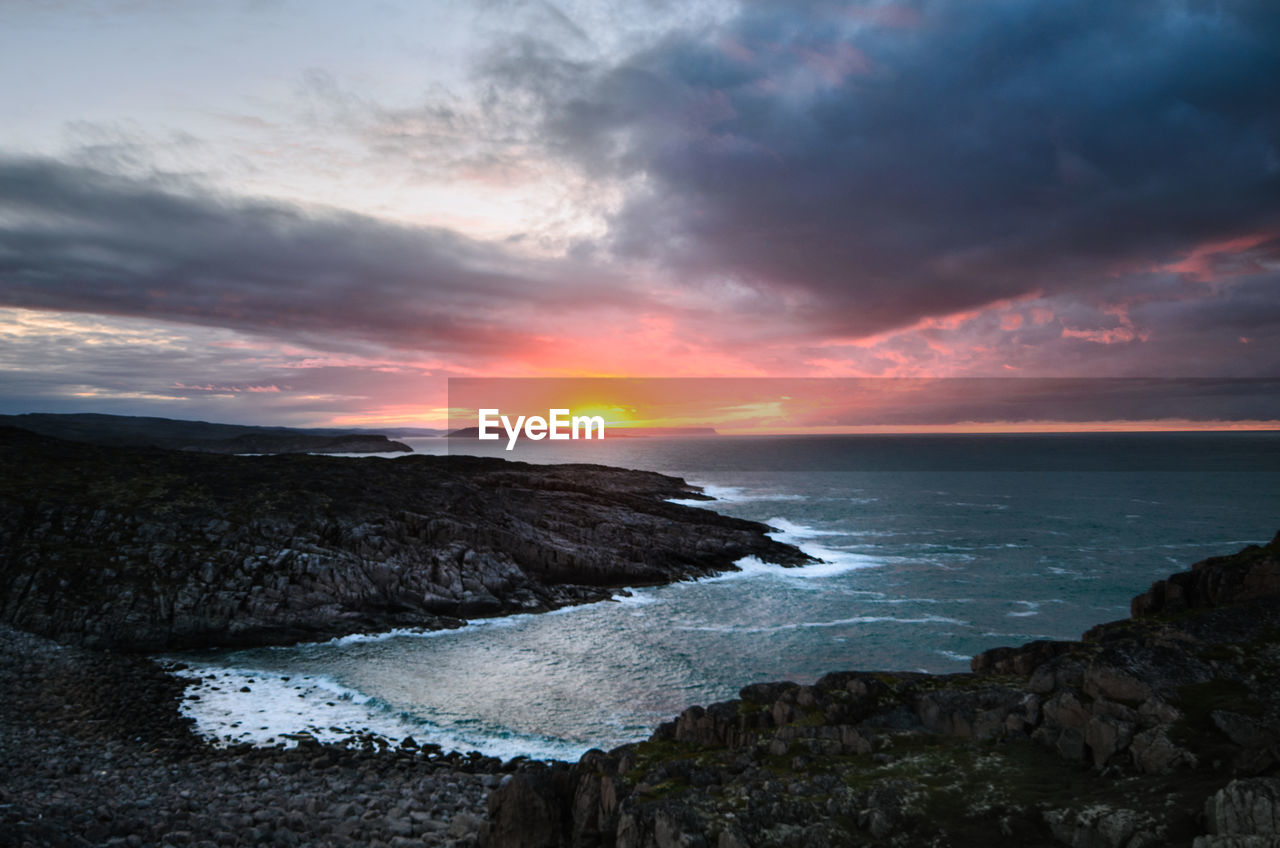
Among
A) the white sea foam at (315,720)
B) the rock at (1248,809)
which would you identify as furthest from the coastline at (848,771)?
the white sea foam at (315,720)

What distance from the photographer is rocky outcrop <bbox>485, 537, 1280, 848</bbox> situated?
44.0 ft

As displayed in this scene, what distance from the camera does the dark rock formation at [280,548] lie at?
1742 inches

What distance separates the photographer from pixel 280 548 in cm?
5188

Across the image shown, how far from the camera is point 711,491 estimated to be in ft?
456

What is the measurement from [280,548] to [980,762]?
168ft

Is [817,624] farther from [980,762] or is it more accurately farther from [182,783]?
[182,783]

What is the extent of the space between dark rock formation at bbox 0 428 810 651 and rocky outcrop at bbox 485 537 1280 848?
34.4 m

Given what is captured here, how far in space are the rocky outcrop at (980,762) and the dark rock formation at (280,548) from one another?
34398 mm

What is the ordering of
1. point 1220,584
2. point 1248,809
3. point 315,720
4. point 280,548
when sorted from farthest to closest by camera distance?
point 280,548
point 315,720
point 1220,584
point 1248,809

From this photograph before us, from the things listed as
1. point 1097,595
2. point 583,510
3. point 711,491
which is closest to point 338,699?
point 583,510

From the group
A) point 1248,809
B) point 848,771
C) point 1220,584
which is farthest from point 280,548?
point 1220,584

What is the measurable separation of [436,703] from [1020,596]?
164ft

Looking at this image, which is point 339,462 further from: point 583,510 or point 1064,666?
point 1064,666

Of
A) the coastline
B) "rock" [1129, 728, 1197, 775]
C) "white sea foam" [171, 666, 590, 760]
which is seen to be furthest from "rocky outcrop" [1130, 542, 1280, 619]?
"white sea foam" [171, 666, 590, 760]
